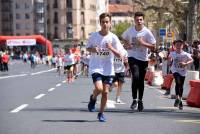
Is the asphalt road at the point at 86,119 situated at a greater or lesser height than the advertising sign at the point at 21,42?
greater

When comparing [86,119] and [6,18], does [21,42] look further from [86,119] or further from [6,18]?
[86,119]

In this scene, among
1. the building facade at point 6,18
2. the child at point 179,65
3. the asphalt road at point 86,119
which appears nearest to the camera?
the asphalt road at point 86,119

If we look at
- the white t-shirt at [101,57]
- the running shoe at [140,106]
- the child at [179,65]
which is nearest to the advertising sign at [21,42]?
the child at [179,65]

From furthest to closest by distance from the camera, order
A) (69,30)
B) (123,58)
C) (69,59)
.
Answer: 1. (69,30)
2. (69,59)
3. (123,58)

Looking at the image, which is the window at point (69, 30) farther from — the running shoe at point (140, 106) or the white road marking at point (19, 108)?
the running shoe at point (140, 106)

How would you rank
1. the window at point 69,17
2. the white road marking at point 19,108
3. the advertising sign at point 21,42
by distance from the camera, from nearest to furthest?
1. the white road marking at point 19,108
2. the advertising sign at point 21,42
3. the window at point 69,17

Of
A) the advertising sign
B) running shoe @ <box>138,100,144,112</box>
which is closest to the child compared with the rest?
running shoe @ <box>138,100,144,112</box>

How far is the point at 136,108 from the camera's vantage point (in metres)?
15.9

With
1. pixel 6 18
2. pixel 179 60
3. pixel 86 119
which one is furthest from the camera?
pixel 6 18

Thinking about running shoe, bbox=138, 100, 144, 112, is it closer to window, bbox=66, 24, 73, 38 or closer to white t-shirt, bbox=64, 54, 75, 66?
white t-shirt, bbox=64, 54, 75, 66

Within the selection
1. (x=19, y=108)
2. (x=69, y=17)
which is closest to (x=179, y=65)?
(x=19, y=108)

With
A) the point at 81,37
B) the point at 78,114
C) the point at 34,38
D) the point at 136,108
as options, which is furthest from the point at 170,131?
the point at 81,37

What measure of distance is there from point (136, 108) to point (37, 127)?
4.24m

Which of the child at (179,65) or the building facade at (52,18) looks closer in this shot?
the child at (179,65)
